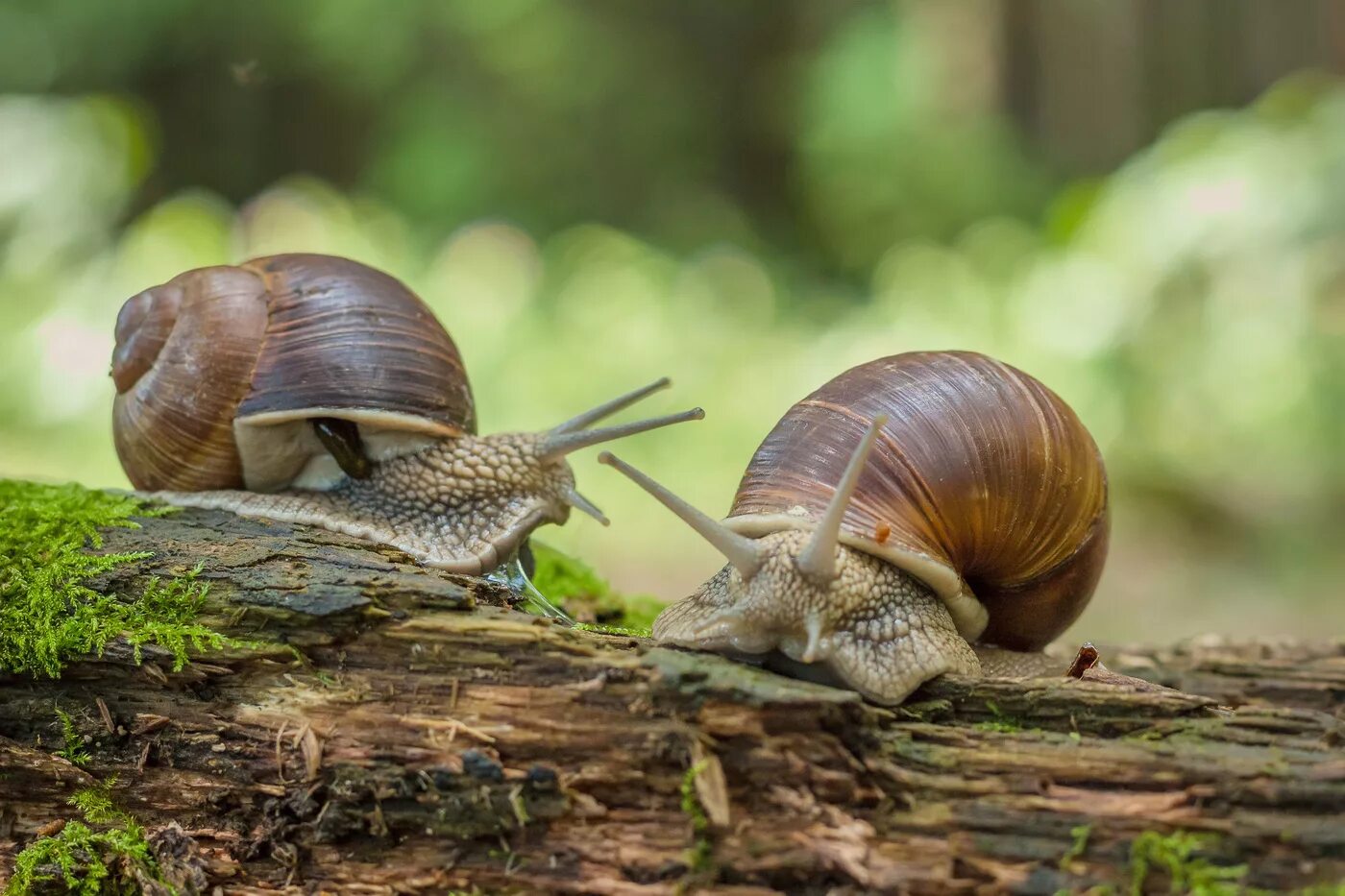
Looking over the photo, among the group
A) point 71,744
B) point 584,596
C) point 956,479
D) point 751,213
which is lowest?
point 71,744

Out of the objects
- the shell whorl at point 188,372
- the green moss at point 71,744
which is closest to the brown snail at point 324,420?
the shell whorl at point 188,372

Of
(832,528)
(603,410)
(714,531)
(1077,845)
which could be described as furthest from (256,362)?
(1077,845)

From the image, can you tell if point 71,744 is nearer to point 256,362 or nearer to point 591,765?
point 256,362

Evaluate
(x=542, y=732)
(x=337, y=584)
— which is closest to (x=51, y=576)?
(x=337, y=584)

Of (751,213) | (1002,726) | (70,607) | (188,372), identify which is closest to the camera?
(1002,726)

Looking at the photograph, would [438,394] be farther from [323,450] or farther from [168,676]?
[168,676]

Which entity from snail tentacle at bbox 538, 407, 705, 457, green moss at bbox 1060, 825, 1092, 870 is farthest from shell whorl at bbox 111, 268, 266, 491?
green moss at bbox 1060, 825, 1092, 870

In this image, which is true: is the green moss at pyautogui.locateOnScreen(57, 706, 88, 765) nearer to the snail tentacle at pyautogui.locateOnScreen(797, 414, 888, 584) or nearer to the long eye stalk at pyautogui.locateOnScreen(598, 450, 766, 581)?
the long eye stalk at pyautogui.locateOnScreen(598, 450, 766, 581)
